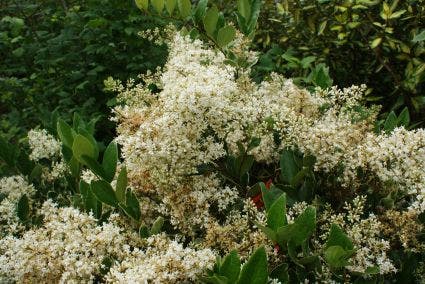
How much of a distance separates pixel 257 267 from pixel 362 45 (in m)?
2.28

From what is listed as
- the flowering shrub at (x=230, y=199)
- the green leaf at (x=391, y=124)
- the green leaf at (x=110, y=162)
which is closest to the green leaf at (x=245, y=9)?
the flowering shrub at (x=230, y=199)

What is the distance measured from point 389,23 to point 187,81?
186 centimetres

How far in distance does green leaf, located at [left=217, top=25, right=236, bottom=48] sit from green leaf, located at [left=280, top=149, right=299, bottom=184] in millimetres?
536

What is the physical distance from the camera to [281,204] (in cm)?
131

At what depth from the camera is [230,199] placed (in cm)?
155

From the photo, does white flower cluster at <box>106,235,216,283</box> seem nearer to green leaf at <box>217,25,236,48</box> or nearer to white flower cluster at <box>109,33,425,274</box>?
white flower cluster at <box>109,33,425,274</box>

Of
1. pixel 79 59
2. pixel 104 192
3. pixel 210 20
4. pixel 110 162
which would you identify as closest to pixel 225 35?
pixel 210 20

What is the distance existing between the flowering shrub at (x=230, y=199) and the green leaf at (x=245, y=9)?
0.48m

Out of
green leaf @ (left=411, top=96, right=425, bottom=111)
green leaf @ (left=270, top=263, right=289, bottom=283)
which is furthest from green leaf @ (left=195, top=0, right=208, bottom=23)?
green leaf @ (left=411, top=96, right=425, bottom=111)

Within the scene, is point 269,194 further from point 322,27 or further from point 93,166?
point 322,27

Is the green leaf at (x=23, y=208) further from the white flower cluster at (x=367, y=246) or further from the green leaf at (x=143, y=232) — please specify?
the white flower cluster at (x=367, y=246)

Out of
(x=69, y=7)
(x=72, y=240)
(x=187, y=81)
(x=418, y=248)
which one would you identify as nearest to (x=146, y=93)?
(x=187, y=81)

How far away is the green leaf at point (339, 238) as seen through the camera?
128cm

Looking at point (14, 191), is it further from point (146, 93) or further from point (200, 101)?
point (200, 101)
